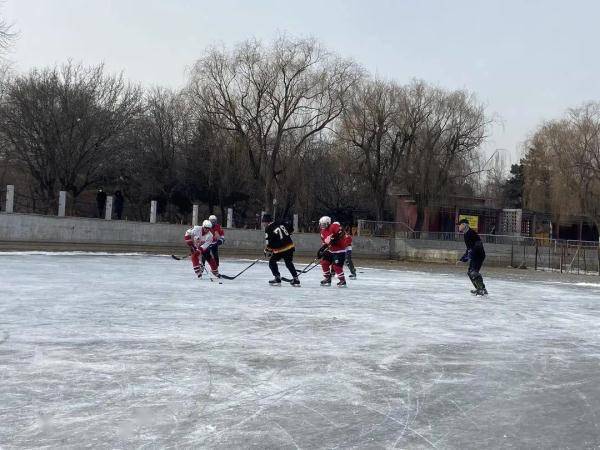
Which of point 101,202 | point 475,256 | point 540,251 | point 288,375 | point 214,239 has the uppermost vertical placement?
point 101,202

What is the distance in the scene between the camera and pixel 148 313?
802 cm

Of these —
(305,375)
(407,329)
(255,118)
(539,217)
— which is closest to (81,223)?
(255,118)

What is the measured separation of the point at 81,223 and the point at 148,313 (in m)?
19.9

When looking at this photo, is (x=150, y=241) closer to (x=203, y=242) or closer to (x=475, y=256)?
(x=203, y=242)

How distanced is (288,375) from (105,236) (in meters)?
23.9

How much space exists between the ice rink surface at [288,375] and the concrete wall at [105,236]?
52.1 feet

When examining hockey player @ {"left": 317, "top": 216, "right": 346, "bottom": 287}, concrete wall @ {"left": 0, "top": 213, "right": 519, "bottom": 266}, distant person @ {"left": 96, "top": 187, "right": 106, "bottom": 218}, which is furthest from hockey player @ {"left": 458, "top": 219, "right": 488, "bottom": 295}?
distant person @ {"left": 96, "top": 187, "right": 106, "bottom": 218}

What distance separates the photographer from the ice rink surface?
11.7ft

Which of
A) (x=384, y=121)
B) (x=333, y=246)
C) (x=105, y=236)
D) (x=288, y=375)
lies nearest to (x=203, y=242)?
(x=333, y=246)

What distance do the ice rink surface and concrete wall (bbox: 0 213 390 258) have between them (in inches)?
625

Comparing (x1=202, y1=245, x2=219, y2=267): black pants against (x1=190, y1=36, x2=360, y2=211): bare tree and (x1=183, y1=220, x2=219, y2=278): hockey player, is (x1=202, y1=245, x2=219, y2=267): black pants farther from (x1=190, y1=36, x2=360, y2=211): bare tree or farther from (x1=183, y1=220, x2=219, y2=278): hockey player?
(x1=190, y1=36, x2=360, y2=211): bare tree

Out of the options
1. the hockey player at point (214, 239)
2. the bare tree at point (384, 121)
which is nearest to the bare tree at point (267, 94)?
the bare tree at point (384, 121)

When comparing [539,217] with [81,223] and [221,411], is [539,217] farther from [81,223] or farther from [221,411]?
[221,411]

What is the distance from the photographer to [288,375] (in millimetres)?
4930
